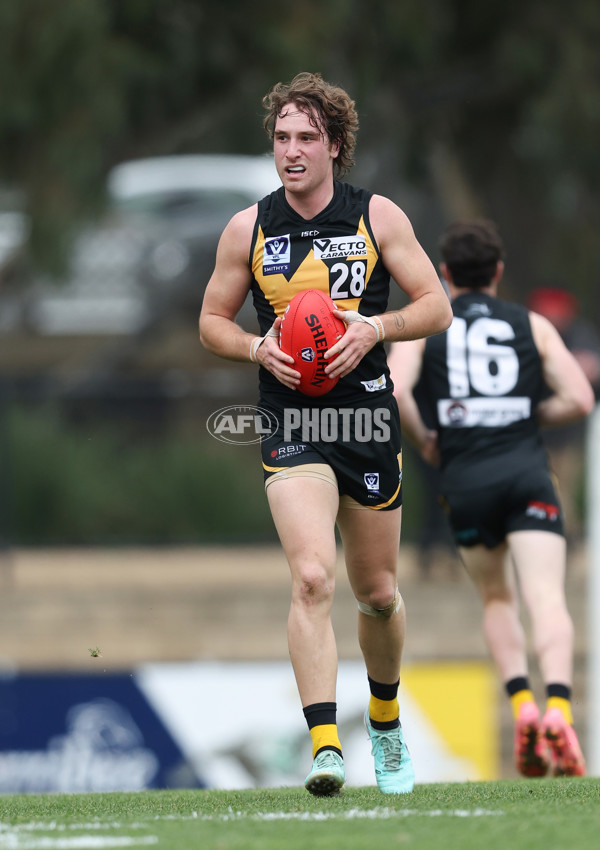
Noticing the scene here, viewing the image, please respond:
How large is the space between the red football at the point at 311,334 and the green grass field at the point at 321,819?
53.8 inches

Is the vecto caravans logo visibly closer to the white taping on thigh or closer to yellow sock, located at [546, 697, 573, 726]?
the white taping on thigh

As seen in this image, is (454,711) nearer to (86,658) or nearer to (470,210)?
(86,658)

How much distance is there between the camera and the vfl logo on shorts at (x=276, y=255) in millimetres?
5105

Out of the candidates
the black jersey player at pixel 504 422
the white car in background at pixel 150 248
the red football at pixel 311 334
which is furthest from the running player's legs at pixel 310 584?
the white car in background at pixel 150 248

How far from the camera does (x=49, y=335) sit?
59.4ft

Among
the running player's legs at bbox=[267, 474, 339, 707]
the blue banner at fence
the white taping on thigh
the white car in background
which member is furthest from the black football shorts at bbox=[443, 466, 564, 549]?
the white car in background

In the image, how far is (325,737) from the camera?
190 inches

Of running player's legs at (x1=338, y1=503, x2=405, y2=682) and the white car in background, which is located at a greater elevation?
the white car in background

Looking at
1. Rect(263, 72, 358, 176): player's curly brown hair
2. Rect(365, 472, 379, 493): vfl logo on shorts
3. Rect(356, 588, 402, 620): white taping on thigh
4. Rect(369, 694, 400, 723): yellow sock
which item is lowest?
Rect(369, 694, 400, 723): yellow sock

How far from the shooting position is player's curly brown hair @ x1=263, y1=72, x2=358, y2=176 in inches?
202

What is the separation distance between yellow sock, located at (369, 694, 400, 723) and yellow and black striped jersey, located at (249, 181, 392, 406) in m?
1.10

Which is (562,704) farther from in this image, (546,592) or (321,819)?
(321,819)

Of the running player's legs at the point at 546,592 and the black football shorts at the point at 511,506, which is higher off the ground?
the black football shorts at the point at 511,506

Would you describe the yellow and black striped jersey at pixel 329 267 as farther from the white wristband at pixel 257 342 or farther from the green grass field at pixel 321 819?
the green grass field at pixel 321 819
